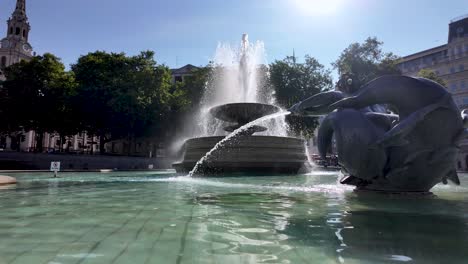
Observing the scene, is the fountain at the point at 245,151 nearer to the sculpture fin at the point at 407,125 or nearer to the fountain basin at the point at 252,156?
the fountain basin at the point at 252,156

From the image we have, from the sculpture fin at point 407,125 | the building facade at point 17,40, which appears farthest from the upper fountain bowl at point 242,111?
the building facade at point 17,40

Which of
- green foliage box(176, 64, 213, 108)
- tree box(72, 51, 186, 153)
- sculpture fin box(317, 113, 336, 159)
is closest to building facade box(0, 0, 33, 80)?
tree box(72, 51, 186, 153)

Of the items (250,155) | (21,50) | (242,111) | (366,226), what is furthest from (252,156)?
(21,50)

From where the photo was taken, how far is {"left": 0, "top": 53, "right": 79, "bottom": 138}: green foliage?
37938 mm

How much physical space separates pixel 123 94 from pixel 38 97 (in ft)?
34.2

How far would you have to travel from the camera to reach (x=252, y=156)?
15.3 meters

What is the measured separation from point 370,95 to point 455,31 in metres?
59.2

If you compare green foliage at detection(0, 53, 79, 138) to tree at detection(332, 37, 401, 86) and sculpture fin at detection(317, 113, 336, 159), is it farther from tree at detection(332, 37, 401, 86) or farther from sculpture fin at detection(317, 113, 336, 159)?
sculpture fin at detection(317, 113, 336, 159)

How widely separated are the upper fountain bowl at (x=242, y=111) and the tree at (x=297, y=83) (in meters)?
19.1

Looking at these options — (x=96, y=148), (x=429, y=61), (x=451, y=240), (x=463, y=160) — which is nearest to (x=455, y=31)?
(x=429, y=61)

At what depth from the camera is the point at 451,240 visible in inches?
122

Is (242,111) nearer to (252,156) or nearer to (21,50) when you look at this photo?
(252,156)

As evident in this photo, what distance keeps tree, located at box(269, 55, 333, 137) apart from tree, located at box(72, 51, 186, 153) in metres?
12.3

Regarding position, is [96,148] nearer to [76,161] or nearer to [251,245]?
[76,161]
